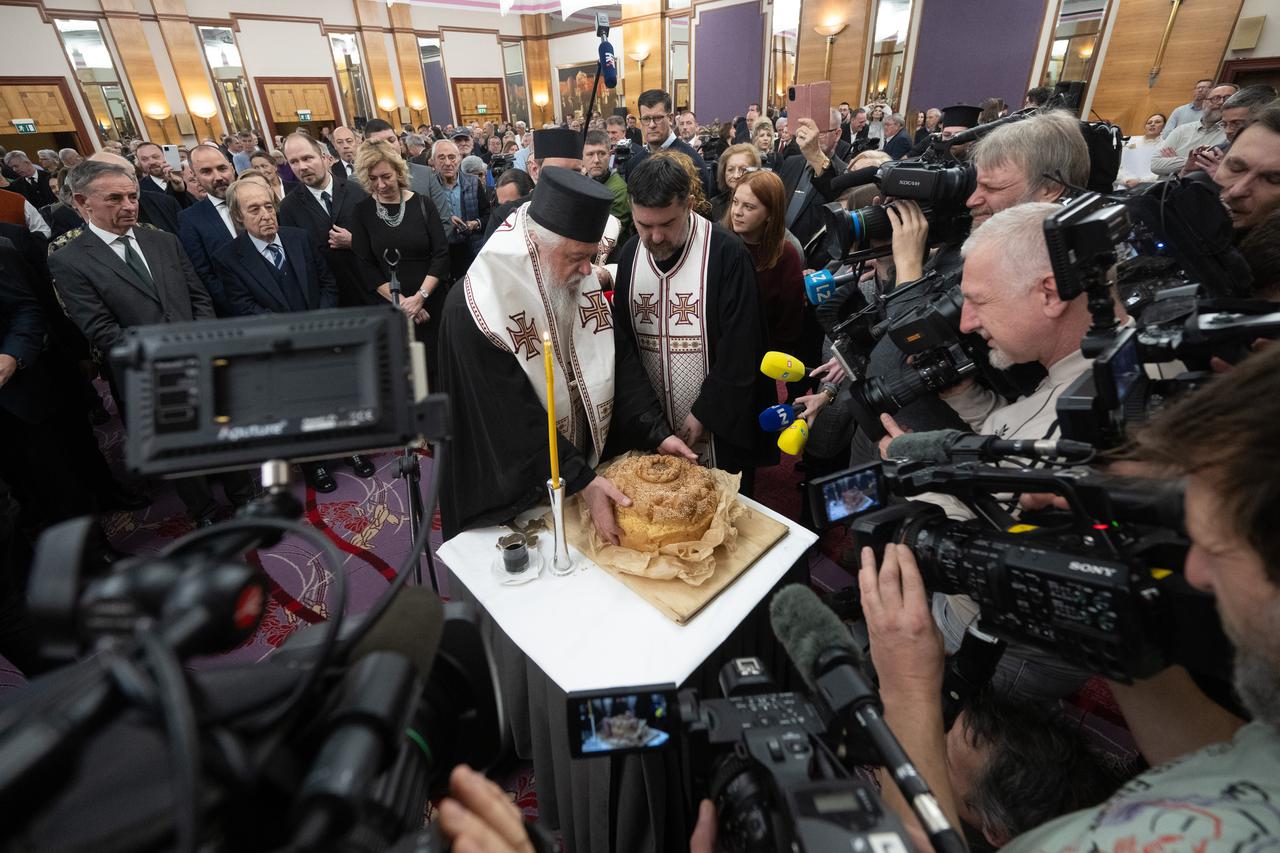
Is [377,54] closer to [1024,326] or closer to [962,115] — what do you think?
[962,115]

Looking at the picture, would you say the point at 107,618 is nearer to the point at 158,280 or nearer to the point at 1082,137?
the point at 1082,137

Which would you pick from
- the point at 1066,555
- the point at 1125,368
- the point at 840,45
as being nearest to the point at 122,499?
the point at 1066,555

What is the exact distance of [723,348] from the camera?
249 centimetres

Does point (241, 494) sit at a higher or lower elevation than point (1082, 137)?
lower

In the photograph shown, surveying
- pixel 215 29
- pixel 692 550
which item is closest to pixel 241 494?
pixel 692 550

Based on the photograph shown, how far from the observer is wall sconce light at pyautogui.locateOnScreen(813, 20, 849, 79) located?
11812mm

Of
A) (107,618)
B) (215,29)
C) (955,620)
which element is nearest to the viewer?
(107,618)

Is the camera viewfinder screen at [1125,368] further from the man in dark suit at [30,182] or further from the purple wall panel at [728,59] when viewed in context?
the purple wall panel at [728,59]

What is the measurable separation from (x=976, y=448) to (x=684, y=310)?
160 cm

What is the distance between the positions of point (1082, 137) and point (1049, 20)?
1100 cm

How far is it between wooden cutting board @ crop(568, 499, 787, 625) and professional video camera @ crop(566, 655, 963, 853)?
635mm

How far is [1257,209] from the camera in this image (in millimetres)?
2227

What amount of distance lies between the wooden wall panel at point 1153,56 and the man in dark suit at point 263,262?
12156mm

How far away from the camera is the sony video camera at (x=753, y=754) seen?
59 cm
